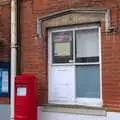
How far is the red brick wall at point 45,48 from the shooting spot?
8.55m

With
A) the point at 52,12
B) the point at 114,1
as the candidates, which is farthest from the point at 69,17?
the point at 114,1

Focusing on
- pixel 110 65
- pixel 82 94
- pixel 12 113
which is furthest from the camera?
pixel 12 113

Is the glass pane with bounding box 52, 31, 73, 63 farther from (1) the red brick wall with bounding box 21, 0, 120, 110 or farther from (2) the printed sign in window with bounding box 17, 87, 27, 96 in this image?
(2) the printed sign in window with bounding box 17, 87, 27, 96

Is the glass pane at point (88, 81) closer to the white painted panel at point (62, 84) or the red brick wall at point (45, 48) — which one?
the white painted panel at point (62, 84)

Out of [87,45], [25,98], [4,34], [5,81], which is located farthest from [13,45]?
[87,45]

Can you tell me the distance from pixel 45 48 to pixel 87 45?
106cm

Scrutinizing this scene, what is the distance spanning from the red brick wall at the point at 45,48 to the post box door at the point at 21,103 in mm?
602

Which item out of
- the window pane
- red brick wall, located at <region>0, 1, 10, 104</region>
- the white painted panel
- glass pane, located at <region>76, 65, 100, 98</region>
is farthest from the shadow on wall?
the window pane

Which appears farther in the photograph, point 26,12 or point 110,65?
point 26,12

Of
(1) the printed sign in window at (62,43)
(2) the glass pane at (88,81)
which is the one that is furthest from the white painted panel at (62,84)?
(1) the printed sign in window at (62,43)

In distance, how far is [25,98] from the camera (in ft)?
29.8

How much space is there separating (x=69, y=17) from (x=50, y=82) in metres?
1.61

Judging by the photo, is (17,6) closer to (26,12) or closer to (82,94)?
(26,12)

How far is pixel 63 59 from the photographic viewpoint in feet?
31.2
